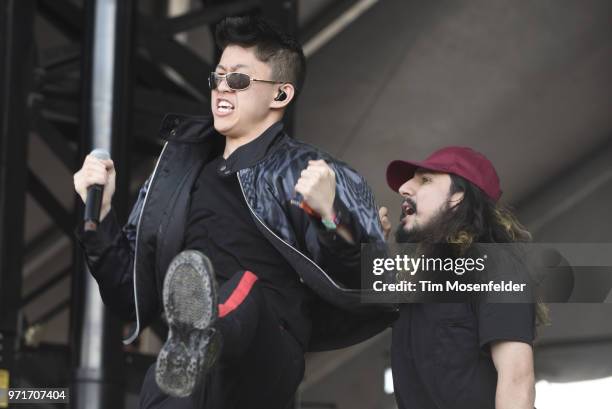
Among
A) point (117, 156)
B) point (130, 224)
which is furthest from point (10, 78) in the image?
point (130, 224)

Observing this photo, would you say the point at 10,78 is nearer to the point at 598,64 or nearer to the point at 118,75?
the point at 118,75

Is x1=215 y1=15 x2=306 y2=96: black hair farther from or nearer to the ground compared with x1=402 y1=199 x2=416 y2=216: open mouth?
farther from the ground

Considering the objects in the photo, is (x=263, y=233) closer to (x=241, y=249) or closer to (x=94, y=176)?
(x=241, y=249)

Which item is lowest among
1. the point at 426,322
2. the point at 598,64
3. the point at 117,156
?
the point at 426,322

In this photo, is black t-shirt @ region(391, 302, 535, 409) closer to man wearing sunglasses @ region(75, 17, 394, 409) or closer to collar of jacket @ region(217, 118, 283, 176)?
man wearing sunglasses @ region(75, 17, 394, 409)

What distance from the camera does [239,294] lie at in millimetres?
2418

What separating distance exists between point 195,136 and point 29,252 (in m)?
6.29

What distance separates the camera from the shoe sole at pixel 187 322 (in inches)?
89.4

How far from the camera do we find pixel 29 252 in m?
8.88

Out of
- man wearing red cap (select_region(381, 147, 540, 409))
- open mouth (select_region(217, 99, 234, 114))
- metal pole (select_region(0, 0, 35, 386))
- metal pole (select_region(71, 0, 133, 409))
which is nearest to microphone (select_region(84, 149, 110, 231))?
open mouth (select_region(217, 99, 234, 114))

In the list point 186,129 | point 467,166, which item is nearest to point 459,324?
point 467,166

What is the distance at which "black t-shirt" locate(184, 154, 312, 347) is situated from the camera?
2.66 m

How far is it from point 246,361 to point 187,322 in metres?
0.24

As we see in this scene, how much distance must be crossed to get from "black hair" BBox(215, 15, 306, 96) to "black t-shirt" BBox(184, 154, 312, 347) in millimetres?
291
